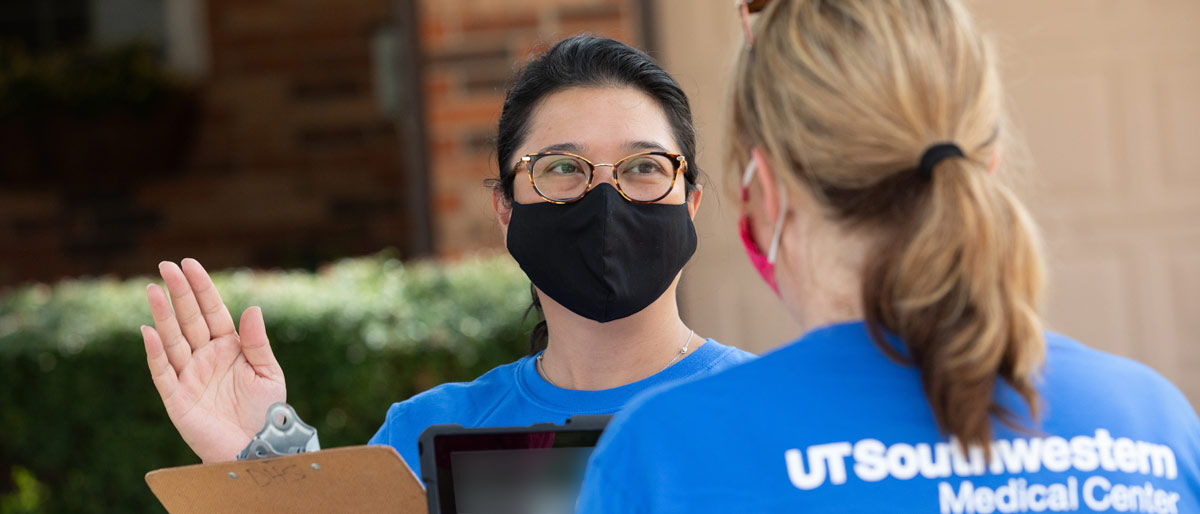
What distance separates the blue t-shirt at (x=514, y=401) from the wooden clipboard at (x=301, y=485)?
362 millimetres

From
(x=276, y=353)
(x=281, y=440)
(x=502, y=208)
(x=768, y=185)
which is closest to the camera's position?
(x=768, y=185)

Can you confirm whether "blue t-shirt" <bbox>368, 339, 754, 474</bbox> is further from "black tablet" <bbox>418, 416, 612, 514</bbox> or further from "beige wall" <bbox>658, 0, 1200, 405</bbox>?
"beige wall" <bbox>658, 0, 1200, 405</bbox>

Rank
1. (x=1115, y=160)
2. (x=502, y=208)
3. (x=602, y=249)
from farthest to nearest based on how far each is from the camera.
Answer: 1. (x=1115, y=160)
2. (x=502, y=208)
3. (x=602, y=249)

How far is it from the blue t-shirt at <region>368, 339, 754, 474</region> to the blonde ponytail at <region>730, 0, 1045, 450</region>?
0.72 meters

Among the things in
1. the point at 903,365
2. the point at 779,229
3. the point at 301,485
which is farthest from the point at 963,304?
the point at 301,485

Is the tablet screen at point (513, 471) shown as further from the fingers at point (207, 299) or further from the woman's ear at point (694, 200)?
the woman's ear at point (694, 200)

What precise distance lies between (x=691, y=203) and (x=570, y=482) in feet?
2.33

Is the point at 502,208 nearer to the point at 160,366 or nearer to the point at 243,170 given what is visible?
the point at 160,366

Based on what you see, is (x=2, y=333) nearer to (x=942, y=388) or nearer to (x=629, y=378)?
(x=629, y=378)

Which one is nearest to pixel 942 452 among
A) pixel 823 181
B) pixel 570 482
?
pixel 823 181

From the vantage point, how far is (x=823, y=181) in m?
1.11

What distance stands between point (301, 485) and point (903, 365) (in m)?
0.71

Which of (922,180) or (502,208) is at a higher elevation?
(922,180)

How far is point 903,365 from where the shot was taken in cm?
108
